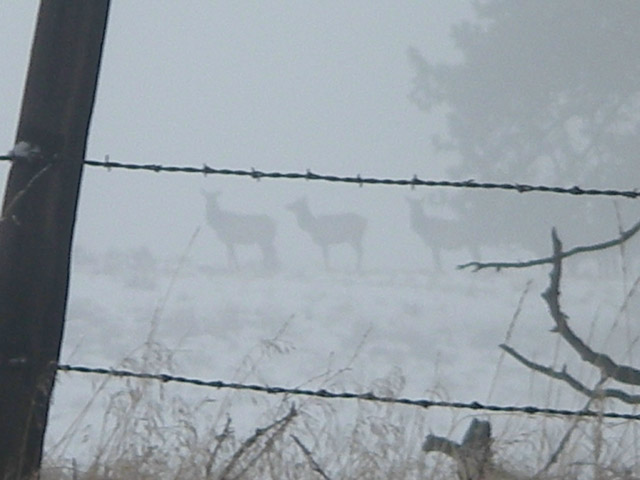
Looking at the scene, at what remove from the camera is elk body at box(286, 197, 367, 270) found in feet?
45.6

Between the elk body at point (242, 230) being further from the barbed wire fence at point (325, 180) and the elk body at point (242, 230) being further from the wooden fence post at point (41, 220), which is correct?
the wooden fence post at point (41, 220)

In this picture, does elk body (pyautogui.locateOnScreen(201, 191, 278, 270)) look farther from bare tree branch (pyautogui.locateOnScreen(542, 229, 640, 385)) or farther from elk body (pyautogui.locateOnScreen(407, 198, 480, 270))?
bare tree branch (pyautogui.locateOnScreen(542, 229, 640, 385))

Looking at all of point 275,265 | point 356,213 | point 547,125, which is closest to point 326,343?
point 275,265

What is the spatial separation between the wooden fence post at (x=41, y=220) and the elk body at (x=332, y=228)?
1044cm

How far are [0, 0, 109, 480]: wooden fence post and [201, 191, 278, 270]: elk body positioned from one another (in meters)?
8.76

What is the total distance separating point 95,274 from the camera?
22.9ft

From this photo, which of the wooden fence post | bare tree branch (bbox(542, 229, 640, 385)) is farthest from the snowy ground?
the wooden fence post

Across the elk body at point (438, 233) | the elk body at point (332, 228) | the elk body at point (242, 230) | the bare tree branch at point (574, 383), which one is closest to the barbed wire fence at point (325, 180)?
the bare tree branch at point (574, 383)

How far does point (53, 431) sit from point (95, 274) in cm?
345

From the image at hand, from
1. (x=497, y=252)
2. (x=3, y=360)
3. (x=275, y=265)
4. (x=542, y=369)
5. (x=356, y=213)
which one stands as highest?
(x=356, y=213)

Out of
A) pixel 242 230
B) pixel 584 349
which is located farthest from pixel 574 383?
pixel 242 230

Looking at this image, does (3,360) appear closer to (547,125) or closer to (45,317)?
(45,317)

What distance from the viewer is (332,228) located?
1503 centimetres

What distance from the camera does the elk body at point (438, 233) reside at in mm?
12945
